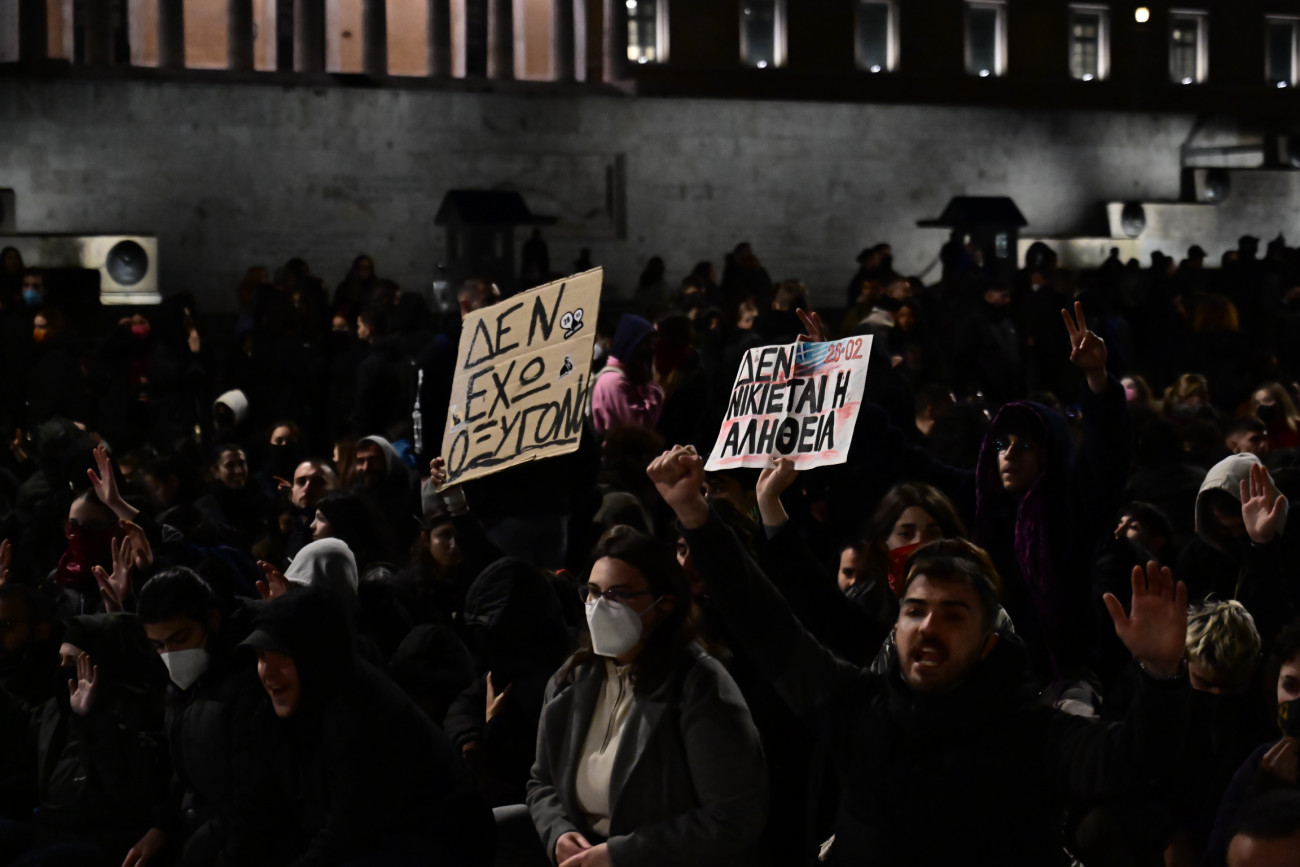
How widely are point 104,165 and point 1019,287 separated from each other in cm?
1285

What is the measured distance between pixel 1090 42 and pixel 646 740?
31202 millimetres

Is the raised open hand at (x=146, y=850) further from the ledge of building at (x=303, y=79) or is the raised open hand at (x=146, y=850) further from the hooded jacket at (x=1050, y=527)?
the ledge of building at (x=303, y=79)

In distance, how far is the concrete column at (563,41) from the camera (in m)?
28.8

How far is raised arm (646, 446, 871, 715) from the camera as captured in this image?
13.8 feet

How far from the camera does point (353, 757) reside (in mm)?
4914

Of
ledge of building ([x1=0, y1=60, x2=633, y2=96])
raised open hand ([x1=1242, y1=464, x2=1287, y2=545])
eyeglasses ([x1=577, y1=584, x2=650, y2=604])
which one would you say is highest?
ledge of building ([x1=0, y1=60, x2=633, y2=96])

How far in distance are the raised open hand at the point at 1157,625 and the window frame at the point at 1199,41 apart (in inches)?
1294

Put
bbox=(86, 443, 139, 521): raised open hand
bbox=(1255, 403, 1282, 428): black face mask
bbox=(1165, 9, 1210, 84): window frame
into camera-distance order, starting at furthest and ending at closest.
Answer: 1. bbox=(1165, 9, 1210, 84): window frame
2. bbox=(1255, 403, 1282, 428): black face mask
3. bbox=(86, 443, 139, 521): raised open hand

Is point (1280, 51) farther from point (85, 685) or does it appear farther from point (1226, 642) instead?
point (85, 685)

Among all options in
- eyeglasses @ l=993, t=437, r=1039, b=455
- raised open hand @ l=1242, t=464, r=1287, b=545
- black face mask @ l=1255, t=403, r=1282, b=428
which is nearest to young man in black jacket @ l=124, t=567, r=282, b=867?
eyeglasses @ l=993, t=437, r=1039, b=455

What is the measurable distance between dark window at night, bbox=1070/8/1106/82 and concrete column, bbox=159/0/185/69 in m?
15.6

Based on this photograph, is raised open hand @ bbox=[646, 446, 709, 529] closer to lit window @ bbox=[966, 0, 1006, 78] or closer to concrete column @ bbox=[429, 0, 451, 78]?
→ concrete column @ bbox=[429, 0, 451, 78]

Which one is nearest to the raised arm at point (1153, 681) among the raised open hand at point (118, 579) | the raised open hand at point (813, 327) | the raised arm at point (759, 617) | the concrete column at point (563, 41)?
the raised arm at point (759, 617)

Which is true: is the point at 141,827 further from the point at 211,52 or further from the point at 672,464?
the point at 211,52
